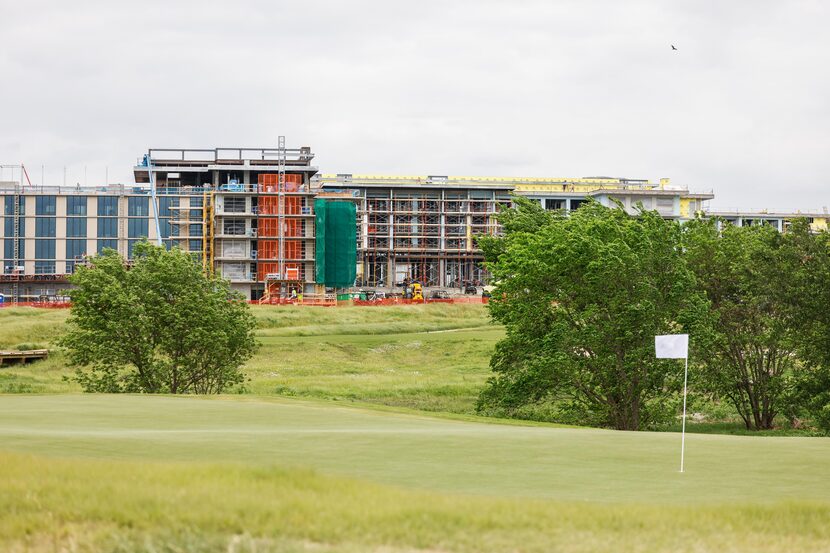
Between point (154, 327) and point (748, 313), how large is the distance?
103 feet

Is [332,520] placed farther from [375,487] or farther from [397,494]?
[375,487]

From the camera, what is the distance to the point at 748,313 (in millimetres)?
55250

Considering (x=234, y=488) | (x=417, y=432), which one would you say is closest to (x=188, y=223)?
(x=417, y=432)

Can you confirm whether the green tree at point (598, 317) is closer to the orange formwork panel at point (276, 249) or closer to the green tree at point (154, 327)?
the green tree at point (154, 327)

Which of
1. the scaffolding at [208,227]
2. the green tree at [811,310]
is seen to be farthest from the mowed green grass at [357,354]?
the scaffolding at [208,227]

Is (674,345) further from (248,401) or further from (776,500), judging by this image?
(248,401)

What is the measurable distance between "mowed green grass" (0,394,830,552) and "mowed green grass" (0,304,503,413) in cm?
3327

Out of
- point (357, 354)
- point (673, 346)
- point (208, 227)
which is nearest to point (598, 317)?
point (673, 346)

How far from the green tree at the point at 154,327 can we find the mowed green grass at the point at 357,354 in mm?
A: 3484

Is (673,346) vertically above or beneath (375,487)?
above

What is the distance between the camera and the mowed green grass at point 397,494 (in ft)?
38.1

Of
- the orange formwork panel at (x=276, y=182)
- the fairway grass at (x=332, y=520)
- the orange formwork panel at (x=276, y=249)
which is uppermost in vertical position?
the orange formwork panel at (x=276, y=182)

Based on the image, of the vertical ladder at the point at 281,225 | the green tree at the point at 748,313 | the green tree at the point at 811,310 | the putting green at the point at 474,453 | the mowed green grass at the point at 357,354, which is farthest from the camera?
the vertical ladder at the point at 281,225

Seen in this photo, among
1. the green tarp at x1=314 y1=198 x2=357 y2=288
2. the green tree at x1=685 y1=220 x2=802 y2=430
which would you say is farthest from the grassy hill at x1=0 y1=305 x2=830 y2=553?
the green tarp at x1=314 y1=198 x2=357 y2=288
